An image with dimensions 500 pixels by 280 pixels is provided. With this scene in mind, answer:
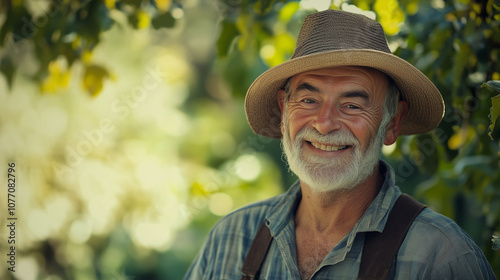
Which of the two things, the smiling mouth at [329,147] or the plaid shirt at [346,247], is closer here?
the plaid shirt at [346,247]

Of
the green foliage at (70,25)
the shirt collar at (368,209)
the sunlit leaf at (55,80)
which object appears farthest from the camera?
the sunlit leaf at (55,80)

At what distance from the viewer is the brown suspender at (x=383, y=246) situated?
1.68 meters

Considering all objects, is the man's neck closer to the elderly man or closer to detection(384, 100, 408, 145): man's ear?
the elderly man

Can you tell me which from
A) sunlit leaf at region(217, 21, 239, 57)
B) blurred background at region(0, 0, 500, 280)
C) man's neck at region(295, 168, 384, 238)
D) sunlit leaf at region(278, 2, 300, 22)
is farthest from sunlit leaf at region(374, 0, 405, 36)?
man's neck at region(295, 168, 384, 238)

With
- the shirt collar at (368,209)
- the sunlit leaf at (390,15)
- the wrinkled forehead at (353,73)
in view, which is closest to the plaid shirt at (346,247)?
the shirt collar at (368,209)

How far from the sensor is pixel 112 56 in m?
5.83

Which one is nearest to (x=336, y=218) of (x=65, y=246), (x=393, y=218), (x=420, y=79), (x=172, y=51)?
(x=393, y=218)

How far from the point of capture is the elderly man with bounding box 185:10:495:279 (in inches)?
68.5

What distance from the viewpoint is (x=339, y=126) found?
1917mm

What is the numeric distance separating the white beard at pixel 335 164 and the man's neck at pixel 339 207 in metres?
0.04

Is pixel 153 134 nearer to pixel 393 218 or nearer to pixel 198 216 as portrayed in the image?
pixel 198 216

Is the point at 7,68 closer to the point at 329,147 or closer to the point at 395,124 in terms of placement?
the point at 329,147

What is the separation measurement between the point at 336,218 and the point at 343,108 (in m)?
0.41

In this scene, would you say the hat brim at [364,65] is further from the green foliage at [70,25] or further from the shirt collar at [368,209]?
the green foliage at [70,25]
